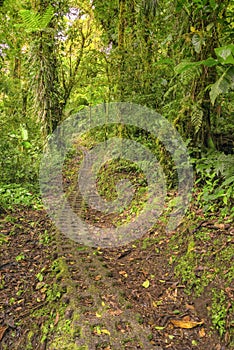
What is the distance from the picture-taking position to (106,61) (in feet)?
22.0

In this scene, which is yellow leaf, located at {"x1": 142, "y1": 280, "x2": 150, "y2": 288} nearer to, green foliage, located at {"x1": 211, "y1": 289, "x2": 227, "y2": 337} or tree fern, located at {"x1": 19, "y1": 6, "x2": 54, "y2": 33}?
green foliage, located at {"x1": 211, "y1": 289, "x2": 227, "y2": 337}

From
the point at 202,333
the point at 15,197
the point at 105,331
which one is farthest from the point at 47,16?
the point at 202,333

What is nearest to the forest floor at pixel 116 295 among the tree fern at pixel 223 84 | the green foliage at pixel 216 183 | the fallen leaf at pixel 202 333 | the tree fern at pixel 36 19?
the fallen leaf at pixel 202 333

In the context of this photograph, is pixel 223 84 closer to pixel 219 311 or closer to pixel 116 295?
pixel 219 311

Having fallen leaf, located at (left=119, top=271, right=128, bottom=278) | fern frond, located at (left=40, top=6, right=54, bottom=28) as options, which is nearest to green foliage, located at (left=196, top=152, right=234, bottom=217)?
fallen leaf, located at (left=119, top=271, right=128, bottom=278)

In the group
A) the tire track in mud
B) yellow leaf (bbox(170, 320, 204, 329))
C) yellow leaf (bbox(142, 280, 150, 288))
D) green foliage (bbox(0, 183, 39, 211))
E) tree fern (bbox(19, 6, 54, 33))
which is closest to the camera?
the tire track in mud

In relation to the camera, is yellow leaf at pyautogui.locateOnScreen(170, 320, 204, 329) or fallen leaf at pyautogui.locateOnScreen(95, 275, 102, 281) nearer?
yellow leaf at pyautogui.locateOnScreen(170, 320, 204, 329)

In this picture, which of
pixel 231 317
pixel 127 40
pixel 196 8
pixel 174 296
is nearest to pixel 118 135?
pixel 127 40

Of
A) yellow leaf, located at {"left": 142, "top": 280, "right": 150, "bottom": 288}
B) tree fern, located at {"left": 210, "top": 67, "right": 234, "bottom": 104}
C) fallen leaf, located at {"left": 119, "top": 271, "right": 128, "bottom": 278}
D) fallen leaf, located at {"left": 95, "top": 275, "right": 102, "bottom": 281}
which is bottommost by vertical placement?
fallen leaf, located at {"left": 119, "top": 271, "right": 128, "bottom": 278}

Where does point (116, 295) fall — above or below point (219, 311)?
below

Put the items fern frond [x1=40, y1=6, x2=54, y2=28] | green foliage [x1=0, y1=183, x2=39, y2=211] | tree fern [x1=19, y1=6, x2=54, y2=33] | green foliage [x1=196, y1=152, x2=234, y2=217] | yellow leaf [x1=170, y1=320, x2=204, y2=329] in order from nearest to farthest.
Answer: yellow leaf [x1=170, y1=320, x2=204, y2=329] < green foliage [x1=196, y1=152, x2=234, y2=217] < green foliage [x1=0, y1=183, x2=39, y2=211] < tree fern [x1=19, y1=6, x2=54, y2=33] < fern frond [x1=40, y1=6, x2=54, y2=28]

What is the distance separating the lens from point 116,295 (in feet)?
10.0

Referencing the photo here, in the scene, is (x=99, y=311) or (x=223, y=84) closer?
(x=99, y=311)

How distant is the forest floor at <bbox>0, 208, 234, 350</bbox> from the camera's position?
2.57 metres
